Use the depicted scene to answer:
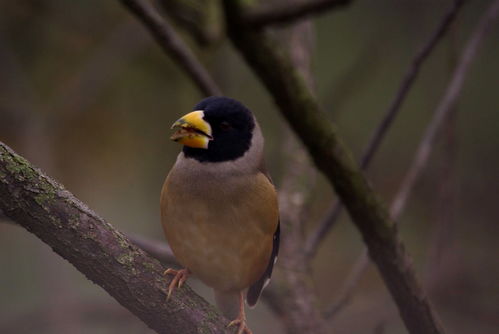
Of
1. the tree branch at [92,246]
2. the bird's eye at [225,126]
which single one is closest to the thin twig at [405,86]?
the bird's eye at [225,126]

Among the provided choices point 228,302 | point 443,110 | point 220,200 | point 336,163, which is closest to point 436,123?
point 443,110

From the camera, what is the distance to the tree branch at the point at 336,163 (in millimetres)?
2480

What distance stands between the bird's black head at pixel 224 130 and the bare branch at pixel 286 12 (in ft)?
1.78

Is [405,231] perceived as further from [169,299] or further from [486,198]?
[169,299]

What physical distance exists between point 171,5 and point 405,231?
3383 mm

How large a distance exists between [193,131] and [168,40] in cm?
66

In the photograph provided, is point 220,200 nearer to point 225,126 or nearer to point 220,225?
point 220,225

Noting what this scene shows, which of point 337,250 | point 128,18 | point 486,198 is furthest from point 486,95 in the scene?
point 128,18

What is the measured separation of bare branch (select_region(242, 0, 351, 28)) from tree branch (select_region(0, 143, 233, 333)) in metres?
0.89

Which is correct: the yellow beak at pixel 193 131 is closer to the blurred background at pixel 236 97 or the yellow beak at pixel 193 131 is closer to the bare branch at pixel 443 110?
the bare branch at pixel 443 110

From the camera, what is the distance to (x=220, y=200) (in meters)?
2.83

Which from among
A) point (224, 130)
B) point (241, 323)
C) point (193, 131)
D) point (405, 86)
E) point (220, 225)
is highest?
point (193, 131)

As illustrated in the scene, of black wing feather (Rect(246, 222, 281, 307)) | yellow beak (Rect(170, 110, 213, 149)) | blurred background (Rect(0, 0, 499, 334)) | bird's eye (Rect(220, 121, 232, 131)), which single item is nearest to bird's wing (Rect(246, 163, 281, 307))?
black wing feather (Rect(246, 222, 281, 307))

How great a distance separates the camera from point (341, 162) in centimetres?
266
